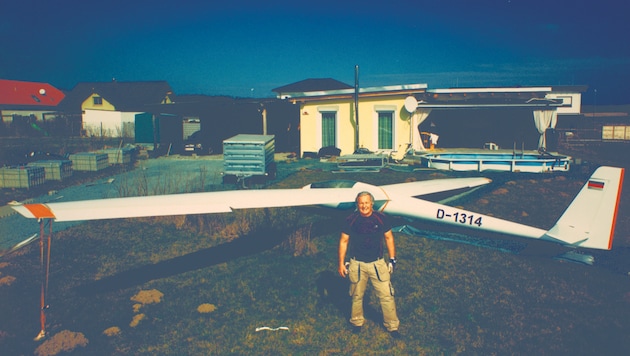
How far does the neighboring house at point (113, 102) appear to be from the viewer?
47938 millimetres

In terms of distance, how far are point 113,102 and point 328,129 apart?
40.6m

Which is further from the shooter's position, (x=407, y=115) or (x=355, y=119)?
(x=355, y=119)

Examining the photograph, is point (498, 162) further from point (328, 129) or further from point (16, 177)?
point (16, 177)

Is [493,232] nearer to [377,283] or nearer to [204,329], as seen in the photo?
[377,283]

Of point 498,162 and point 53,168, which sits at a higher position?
point 53,168

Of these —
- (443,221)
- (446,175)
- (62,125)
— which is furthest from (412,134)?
(62,125)

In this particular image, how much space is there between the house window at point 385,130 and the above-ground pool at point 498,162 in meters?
3.05

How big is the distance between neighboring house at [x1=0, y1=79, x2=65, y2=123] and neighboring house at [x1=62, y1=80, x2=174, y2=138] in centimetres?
217

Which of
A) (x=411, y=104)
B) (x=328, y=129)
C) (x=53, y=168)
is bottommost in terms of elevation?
(x=53, y=168)

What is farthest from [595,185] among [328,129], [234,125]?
[234,125]

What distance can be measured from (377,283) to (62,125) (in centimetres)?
5108

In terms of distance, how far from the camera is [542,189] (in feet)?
49.4

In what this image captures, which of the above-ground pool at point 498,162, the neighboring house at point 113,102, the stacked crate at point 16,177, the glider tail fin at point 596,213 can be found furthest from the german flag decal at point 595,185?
the neighboring house at point 113,102

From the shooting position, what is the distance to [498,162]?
19156 mm
